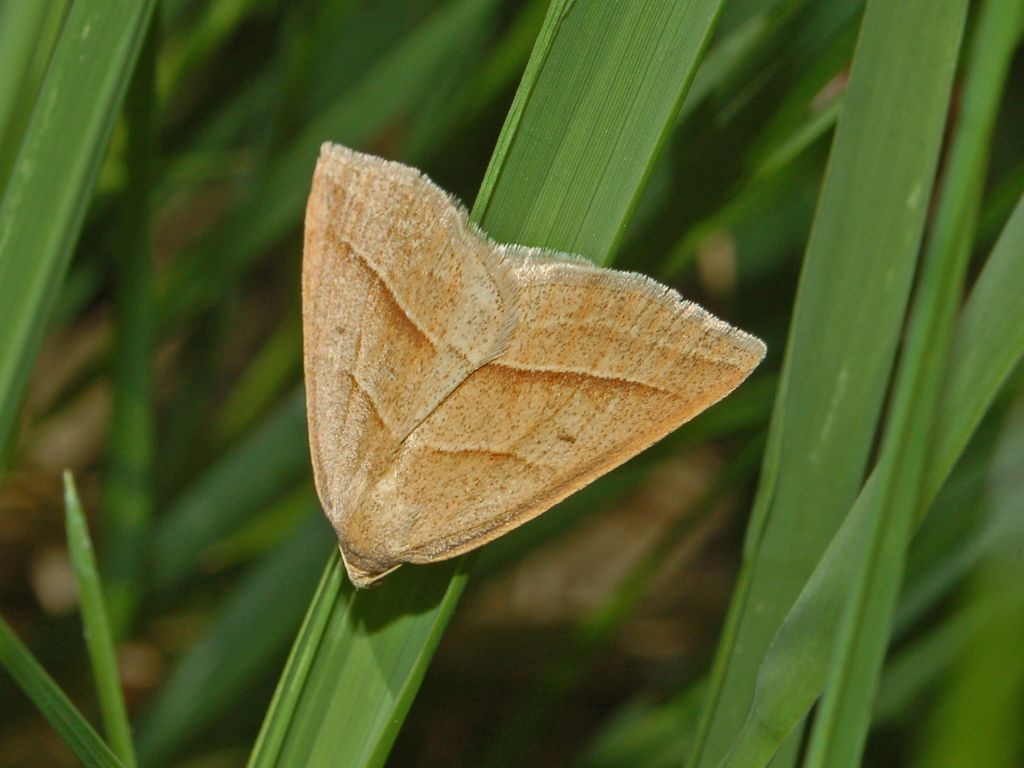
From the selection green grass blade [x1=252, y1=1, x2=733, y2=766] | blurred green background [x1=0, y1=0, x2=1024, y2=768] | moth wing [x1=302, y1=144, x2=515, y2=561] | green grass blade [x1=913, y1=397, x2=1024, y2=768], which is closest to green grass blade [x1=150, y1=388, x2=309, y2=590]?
blurred green background [x1=0, y1=0, x2=1024, y2=768]

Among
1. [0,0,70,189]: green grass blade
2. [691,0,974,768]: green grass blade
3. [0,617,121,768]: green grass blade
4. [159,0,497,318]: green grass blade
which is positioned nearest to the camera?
[0,617,121,768]: green grass blade

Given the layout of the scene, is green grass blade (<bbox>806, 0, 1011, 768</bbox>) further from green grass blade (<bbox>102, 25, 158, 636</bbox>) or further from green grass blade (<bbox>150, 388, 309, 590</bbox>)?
green grass blade (<bbox>150, 388, 309, 590</bbox>)

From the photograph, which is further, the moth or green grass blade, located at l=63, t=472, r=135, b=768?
the moth

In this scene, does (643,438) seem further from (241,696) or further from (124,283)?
(241,696)

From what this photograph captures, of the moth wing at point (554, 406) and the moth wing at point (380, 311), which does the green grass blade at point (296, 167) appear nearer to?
the moth wing at point (380, 311)

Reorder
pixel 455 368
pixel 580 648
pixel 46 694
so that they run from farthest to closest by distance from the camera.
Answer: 1. pixel 580 648
2. pixel 455 368
3. pixel 46 694

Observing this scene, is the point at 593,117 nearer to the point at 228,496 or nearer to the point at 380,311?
the point at 380,311

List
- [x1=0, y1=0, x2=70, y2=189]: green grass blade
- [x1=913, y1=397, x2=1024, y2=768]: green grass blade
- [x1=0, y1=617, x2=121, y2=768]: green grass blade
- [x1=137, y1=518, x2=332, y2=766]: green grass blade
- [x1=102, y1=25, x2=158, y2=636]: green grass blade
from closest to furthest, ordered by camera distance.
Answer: [x1=913, y1=397, x2=1024, y2=768]: green grass blade, [x1=0, y1=617, x2=121, y2=768]: green grass blade, [x1=0, y1=0, x2=70, y2=189]: green grass blade, [x1=102, y1=25, x2=158, y2=636]: green grass blade, [x1=137, y1=518, x2=332, y2=766]: green grass blade

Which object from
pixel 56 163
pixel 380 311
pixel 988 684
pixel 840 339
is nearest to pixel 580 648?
pixel 380 311
